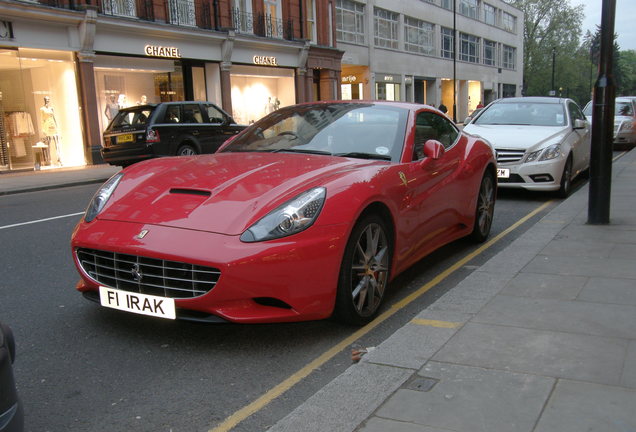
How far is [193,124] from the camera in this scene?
618 inches

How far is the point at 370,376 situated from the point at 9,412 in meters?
1.64

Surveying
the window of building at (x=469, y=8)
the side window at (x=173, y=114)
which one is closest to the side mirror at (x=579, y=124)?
the side window at (x=173, y=114)

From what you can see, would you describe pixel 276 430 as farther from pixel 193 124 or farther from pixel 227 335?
pixel 193 124

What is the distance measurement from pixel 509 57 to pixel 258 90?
5001cm

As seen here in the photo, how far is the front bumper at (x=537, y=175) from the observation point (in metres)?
8.66

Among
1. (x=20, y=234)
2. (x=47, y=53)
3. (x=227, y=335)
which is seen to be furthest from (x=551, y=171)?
(x=47, y=53)

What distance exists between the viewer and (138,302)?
11.0 ft

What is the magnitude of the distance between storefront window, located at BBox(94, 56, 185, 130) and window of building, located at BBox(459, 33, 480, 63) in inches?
1489

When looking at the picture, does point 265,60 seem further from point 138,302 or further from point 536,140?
point 138,302

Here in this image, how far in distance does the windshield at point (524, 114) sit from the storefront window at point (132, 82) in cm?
1441

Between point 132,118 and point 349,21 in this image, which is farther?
point 349,21

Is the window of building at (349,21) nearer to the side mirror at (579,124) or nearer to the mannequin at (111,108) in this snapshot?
the mannequin at (111,108)

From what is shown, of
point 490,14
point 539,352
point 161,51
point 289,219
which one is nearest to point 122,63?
point 161,51

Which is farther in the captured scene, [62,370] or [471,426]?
[62,370]
